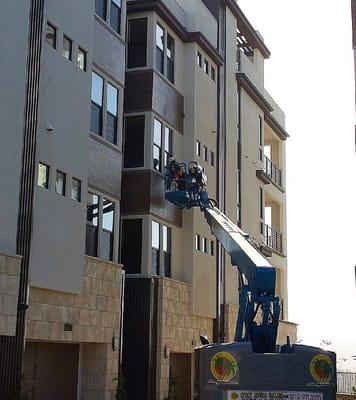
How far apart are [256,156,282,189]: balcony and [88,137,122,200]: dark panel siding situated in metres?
15.0

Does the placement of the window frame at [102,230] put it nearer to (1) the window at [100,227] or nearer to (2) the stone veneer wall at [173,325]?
(1) the window at [100,227]

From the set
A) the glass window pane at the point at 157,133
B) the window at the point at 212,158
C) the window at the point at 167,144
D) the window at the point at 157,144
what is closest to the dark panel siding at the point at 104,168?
the window at the point at 157,144

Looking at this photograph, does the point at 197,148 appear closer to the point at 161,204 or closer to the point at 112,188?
the point at 161,204

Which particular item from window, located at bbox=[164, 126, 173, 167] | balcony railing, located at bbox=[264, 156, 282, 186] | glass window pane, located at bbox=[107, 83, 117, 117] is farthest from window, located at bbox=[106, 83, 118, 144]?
balcony railing, located at bbox=[264, 156, 282, 186]

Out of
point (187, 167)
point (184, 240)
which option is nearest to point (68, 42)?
point (187, 167)

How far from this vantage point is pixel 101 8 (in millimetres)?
24375

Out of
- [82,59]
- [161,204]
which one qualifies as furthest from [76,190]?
[161,204]

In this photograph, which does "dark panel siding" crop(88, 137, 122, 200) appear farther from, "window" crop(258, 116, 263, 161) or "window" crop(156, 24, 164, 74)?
"window" crop(258, 116, 263, 161)

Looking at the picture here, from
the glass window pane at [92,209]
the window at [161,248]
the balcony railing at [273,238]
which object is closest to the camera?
the glass window pane at [92,209]

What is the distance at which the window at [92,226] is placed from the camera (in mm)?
22422

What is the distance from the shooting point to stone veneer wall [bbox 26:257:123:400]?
20094 millimetres

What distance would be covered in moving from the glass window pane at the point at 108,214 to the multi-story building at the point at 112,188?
54 millimetres

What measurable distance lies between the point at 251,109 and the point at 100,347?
18709 mm

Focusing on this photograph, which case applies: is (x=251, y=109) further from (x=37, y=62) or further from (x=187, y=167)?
(x=37, y=62)
